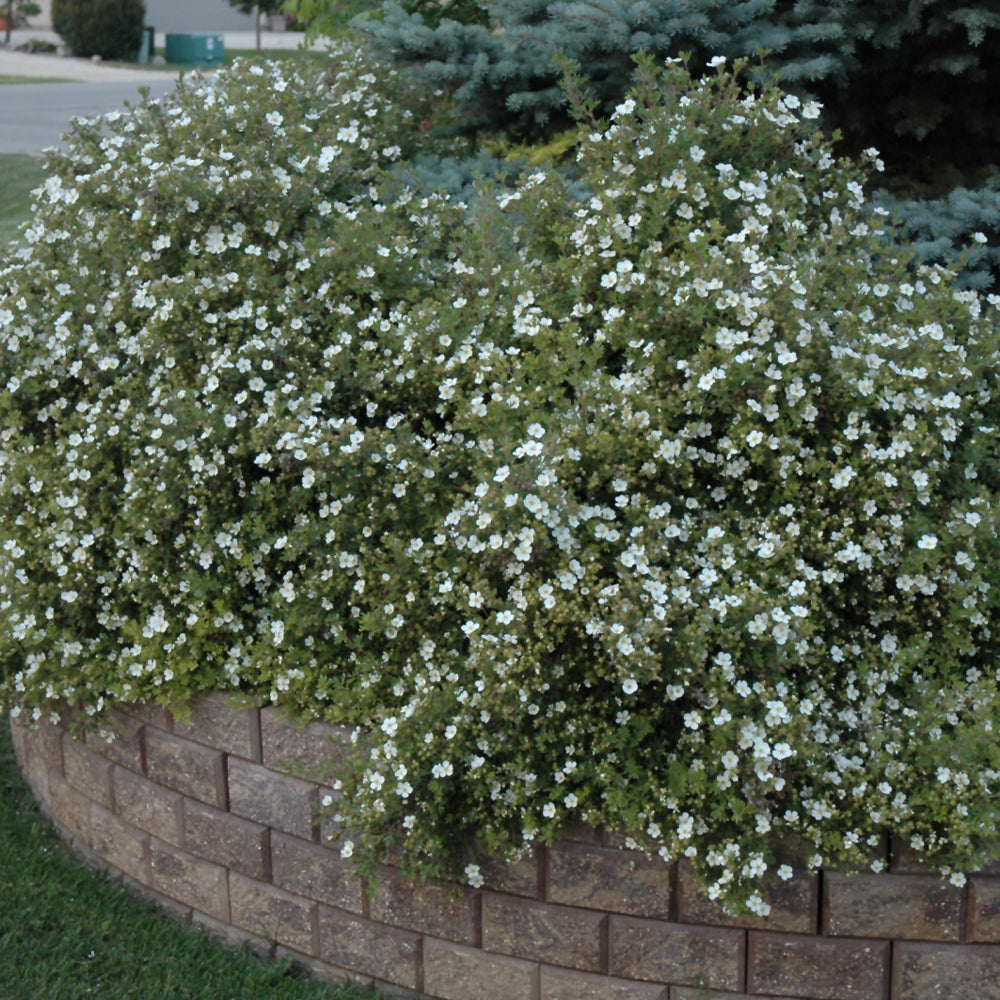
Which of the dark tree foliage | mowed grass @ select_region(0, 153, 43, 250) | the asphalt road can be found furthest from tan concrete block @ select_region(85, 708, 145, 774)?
the asphalt road

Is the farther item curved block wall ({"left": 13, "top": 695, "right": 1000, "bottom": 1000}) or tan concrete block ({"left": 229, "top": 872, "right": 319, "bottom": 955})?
tan concrete block ({"left": 229, "top": 872, "right": 319, "bottom": 955})

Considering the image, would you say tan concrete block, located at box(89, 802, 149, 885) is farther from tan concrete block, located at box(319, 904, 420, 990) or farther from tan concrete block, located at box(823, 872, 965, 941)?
tan concrete block, located at box(823, 872, 965, 941)

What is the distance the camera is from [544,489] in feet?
7.45

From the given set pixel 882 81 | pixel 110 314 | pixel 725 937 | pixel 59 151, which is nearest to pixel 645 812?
pixel 725 937

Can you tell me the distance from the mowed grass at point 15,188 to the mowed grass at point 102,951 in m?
7.97

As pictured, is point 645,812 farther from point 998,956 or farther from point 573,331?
point 573,331

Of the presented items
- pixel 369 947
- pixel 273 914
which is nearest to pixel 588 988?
pixel 369 947

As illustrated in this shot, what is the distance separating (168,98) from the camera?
3.72 metres

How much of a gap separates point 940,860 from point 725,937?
0.43 m

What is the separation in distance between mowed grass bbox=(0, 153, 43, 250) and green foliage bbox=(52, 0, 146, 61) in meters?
20.6

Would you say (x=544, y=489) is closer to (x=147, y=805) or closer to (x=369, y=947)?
(x=369, y=947)

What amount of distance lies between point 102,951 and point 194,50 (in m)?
37.2

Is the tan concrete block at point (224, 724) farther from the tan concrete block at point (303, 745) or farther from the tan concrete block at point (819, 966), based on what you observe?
the tan concrete block at point (819, 966)

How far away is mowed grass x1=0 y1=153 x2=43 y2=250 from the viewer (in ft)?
36.2
